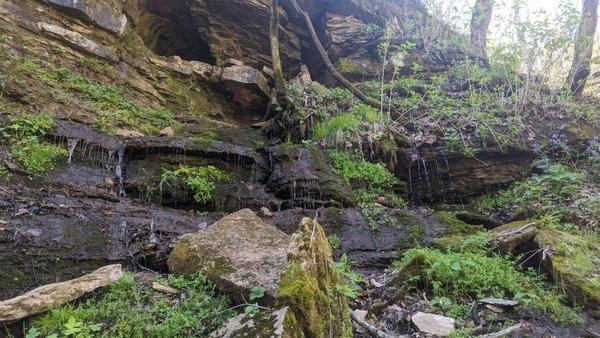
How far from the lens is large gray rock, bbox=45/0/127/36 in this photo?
875cm

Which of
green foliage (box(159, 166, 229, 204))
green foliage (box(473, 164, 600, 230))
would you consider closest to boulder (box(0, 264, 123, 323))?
green foliage (box(159, 166, 229, 204))

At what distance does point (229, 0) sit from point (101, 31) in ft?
12.8

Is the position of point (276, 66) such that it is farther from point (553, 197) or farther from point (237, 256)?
point (237, 256)

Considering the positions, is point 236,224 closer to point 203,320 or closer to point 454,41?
point 203,320

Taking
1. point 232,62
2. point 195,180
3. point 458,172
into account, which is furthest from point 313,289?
point 232,62

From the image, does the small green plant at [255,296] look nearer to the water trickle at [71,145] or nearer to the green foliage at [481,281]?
the green foliage at [481,281]

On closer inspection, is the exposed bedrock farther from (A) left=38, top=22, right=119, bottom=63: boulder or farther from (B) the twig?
(A) left=38, top=22, right=119, bottom=63: boulder

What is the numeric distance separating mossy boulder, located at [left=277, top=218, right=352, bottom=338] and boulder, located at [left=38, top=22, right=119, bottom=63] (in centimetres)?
838

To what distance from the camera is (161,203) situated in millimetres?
6398

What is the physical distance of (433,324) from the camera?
137 inches

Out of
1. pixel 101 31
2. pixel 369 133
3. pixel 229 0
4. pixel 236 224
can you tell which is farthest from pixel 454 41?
pixel 236 224

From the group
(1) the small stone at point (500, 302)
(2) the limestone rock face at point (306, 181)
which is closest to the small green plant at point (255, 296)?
(1) the small stone at point (500, 302)

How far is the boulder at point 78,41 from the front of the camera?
8487mm

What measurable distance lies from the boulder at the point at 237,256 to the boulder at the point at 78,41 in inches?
280
